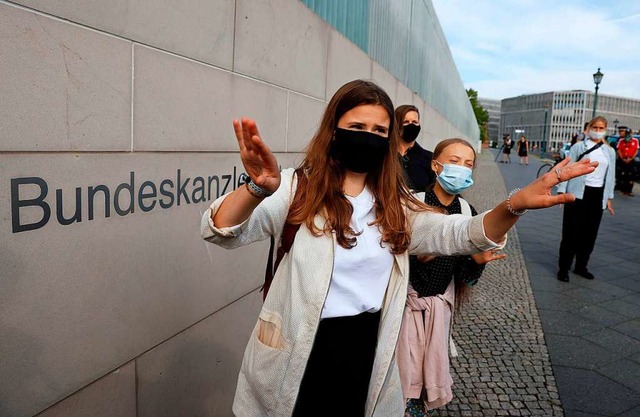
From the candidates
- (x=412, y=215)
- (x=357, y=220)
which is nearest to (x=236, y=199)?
(x=357, y=220)

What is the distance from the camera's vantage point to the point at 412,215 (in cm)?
193

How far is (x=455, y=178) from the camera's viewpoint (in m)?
2.48

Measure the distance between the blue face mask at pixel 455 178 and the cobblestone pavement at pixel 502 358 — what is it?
161 centimetres

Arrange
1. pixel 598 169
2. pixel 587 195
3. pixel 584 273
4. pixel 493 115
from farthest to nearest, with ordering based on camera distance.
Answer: pixel 493 115 → pixel 584 273 → pixel 587 195 → pixel 598 169

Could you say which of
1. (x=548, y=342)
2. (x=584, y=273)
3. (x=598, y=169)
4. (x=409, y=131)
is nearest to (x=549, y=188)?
(x=409, y=131)

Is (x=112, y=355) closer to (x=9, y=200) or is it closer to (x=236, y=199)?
(x=9, y=200)

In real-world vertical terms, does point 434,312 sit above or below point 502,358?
above

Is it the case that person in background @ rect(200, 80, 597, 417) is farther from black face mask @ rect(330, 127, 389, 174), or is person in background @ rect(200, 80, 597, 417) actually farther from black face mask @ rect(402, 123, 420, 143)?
black face mask @ rect(402, 123, 420, 143)

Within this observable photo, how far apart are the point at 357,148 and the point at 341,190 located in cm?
16

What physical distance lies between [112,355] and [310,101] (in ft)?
8.28

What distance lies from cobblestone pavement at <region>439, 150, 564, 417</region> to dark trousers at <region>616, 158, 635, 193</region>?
1258cm

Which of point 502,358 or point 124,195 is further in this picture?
point 502,358

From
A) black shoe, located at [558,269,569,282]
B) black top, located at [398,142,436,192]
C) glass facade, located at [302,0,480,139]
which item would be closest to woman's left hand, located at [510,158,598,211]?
black top, located at [398,142,436,192]

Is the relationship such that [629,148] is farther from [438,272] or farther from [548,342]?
[438,272]
